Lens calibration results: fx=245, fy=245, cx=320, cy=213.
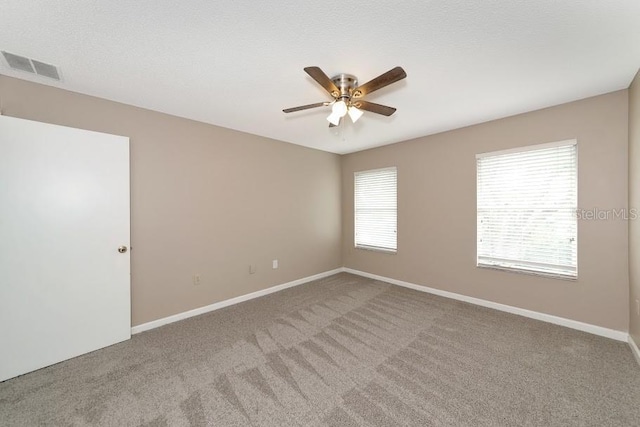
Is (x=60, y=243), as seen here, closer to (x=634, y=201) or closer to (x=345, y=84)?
(x=345, y=84)

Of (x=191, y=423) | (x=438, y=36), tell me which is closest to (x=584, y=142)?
(x=438, y=36)

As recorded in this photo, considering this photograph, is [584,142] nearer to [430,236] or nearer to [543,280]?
[543,280]

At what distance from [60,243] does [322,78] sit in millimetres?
2721

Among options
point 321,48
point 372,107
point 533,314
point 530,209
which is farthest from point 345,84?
point 533,314

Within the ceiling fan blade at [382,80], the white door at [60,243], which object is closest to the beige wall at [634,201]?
the ceiling fan blade at [382,80]

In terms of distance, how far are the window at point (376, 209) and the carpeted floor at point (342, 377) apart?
181 cm

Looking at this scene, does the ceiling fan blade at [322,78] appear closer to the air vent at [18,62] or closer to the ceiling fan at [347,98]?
the ceiling fan at [347,98]

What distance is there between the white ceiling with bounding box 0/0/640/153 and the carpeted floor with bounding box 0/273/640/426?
251 cm

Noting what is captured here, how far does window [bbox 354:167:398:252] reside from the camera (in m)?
4.43

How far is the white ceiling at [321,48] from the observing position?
1.44 m

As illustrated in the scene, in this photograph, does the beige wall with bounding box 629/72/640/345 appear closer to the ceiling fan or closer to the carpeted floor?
the carpeted floor

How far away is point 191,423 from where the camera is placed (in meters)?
1.56

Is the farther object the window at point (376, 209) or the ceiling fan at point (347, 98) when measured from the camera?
the window at point (376, 209)

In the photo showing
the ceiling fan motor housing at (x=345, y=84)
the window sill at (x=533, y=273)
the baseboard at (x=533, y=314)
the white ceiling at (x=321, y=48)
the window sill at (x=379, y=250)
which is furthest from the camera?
the window sill at (x=379, y=250)
